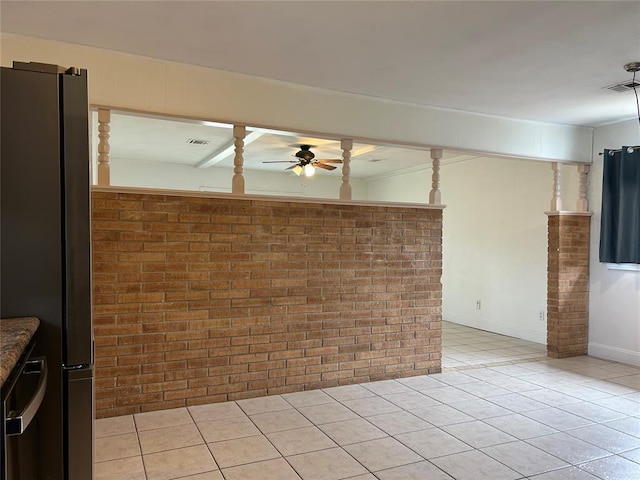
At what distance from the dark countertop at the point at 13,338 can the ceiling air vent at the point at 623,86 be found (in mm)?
4078

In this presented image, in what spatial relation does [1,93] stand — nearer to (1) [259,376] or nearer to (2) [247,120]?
(2) [247,120]

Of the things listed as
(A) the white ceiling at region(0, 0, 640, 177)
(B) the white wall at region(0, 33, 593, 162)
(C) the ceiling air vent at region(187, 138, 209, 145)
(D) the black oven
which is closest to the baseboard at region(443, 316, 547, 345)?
(B) the white wall at region(0, 33, 593, 162)

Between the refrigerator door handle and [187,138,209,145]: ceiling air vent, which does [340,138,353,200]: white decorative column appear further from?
the refrigerator door handle

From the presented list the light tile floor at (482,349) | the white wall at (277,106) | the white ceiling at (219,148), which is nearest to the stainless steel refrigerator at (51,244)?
the white wall at (277,106)

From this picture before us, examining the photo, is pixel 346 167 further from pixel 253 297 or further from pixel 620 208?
pixel 620 208

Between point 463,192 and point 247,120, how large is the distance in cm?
438

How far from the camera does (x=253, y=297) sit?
3686mm

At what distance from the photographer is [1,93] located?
1378 mm

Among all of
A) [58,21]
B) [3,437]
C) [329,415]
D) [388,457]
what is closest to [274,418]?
[329,415]

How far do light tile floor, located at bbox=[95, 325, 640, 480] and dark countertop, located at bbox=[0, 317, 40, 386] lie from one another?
150cm

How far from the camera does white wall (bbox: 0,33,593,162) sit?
3094 millimetres

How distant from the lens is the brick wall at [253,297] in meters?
3.29

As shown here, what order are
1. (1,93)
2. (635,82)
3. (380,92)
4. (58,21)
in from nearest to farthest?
(1,93) < (58,21) < (635,82) < (380,92)

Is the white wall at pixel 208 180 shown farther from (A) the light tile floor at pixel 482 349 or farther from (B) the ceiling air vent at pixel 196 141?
(A) the light tile floor at pixel 482 349
